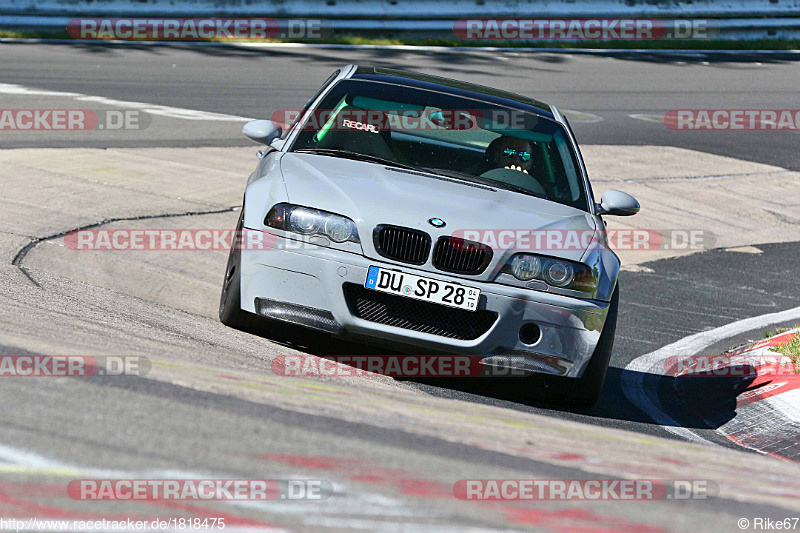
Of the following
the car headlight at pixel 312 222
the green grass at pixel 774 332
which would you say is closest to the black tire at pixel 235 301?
the car headlight at pixel 312 222

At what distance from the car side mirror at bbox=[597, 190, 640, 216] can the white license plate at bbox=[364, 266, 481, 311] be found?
150 centimetres

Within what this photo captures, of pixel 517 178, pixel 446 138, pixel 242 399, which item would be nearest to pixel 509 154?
pixel 517 178

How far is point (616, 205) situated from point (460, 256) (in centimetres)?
148

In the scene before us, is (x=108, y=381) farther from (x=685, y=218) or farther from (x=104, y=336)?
(x=685, y=218)

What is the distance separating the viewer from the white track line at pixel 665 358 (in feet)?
18.3

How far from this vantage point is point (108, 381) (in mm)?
3398

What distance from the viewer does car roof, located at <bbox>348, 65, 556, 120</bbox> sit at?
6.67 metres

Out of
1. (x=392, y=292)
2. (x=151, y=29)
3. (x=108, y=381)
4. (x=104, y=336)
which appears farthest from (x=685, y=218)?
(x=151, y=29)

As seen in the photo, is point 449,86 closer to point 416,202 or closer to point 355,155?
point 355,155

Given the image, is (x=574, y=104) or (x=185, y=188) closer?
(x=185, y=188)

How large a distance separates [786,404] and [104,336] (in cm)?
365

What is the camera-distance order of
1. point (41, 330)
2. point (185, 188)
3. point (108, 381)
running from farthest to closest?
point (185, 188) → point (41, 330) → point (108, 381)

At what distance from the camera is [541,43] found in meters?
21.7

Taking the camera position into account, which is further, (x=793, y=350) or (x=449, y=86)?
(x=449, y=86)
